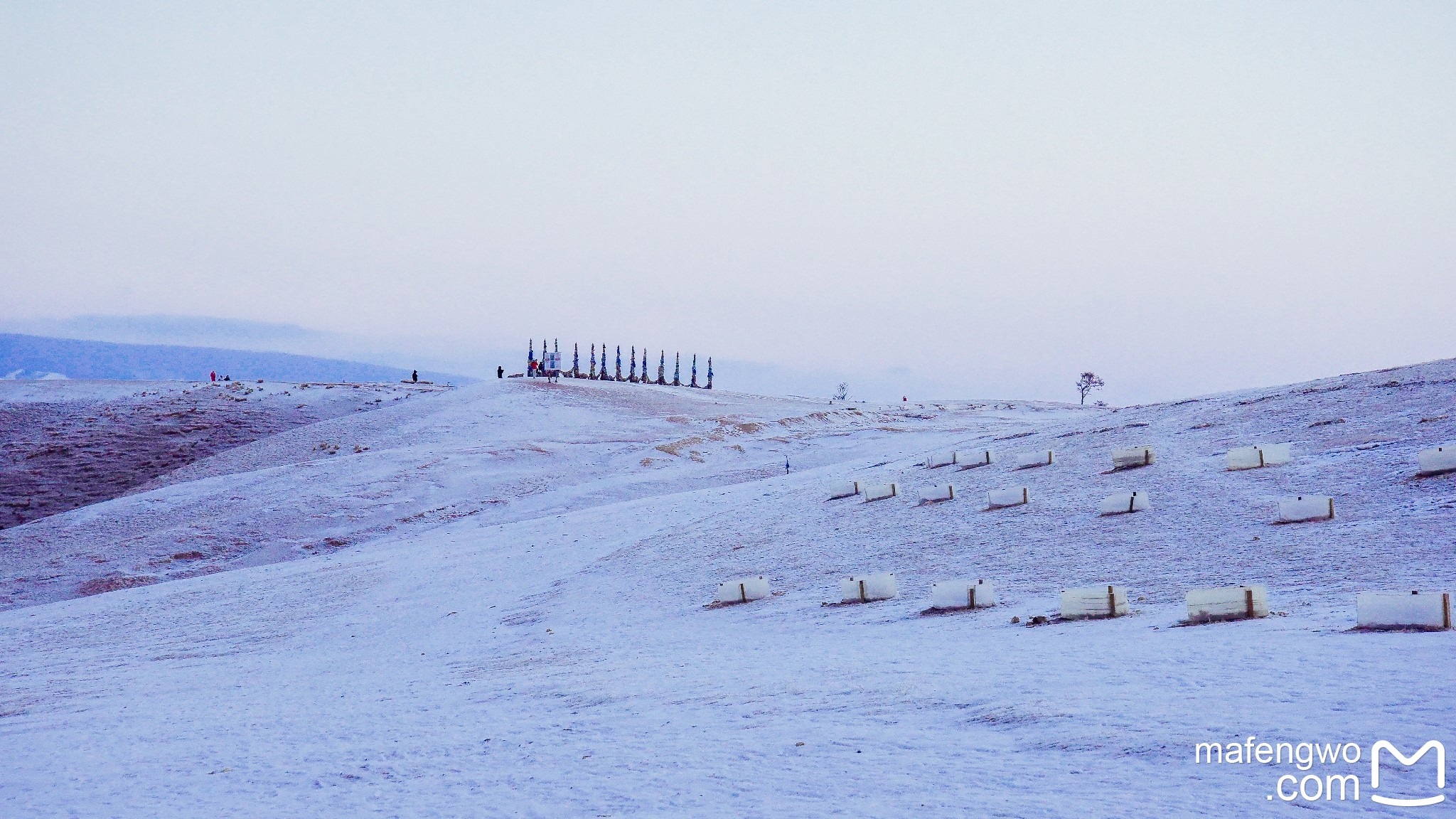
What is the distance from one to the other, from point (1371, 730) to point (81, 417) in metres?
68.1

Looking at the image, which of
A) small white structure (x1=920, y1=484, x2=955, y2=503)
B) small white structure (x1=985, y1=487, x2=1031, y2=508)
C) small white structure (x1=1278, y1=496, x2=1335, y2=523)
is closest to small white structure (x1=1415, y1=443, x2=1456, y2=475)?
small white structure (x1=1278, y1=496, x2=1335, y2=523)

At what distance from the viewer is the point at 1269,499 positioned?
Answer: 18.2m

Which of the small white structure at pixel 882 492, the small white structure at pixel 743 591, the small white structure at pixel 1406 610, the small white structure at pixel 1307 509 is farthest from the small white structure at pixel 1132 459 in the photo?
the small white structure at pixel 1406 610

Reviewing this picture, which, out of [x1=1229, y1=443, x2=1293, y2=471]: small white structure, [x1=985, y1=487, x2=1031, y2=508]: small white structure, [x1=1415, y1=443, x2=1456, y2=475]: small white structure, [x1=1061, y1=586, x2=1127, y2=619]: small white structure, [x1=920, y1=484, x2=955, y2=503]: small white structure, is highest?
[x1=1415, y1=443, x2=1456, y2=475]: small white structure

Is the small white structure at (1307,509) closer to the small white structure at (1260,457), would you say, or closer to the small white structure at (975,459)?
the small white structure at (1260,457)

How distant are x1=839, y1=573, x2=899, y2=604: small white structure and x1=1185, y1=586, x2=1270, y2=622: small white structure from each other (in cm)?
534

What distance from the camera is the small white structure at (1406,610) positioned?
980cm

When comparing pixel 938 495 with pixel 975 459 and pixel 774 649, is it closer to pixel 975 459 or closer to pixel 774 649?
pixel 975 459

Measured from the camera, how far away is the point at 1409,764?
21.5ft

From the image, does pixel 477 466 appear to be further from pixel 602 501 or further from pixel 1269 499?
pixel 1269 499

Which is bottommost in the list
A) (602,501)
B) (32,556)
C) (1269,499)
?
(32,556)

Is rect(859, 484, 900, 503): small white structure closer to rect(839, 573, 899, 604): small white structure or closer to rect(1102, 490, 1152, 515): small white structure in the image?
rect(1102, 490, 1152, 515): small white structure

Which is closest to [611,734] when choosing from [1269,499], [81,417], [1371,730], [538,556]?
[1371,730]

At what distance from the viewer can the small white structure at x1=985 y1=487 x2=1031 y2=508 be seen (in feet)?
69.7
